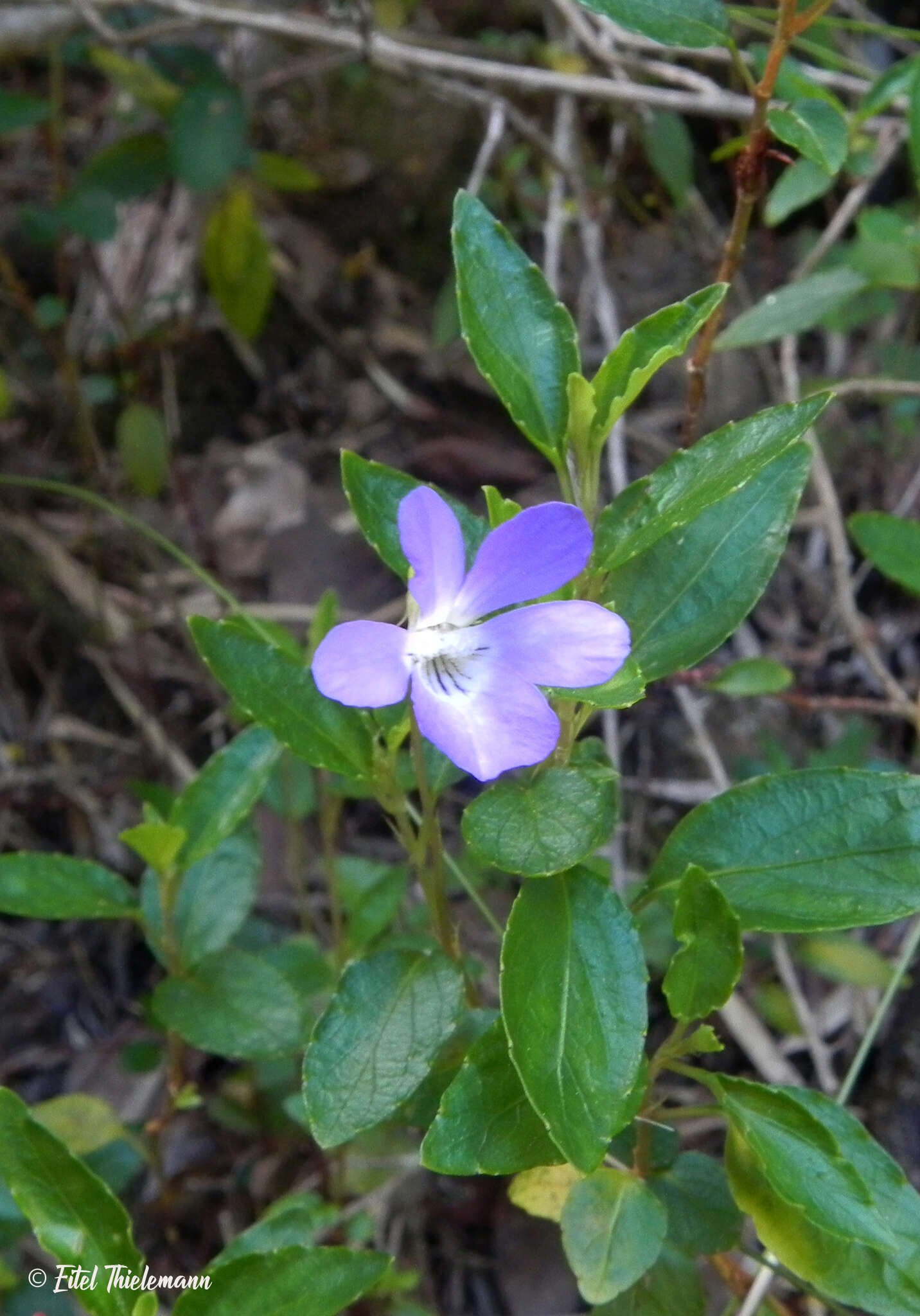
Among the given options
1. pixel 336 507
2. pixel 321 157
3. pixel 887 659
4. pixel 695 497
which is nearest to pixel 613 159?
pixel 321 157

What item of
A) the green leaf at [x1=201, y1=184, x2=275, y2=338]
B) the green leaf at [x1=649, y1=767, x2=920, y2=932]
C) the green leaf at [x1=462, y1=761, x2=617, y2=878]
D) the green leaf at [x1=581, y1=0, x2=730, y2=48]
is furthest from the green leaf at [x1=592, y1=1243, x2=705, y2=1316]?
the green leaf at [x1=201, y1=184, x2=275, y2=338]

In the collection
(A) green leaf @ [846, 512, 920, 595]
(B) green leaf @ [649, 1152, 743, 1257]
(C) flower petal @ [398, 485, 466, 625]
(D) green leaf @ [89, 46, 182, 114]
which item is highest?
(D) green leaf @ [89, 46, 182, 114]

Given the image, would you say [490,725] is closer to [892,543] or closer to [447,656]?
[447,656]

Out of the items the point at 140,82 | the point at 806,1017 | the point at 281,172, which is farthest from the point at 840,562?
the point at 140,82

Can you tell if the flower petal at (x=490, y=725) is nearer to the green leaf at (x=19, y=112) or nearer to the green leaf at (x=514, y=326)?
the green leaf at (x=514, y=326)

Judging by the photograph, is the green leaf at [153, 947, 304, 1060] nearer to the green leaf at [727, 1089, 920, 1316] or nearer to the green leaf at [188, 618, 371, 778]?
the green leaf at [188, 618, 371, 778]

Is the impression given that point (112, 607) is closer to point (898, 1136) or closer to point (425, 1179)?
point (425, 1179)

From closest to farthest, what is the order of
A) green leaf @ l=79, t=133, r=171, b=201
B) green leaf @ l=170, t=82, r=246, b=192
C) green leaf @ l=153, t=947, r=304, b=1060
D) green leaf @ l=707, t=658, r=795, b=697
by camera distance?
green leaf @ l=153, t=947, r=304, b=1060, green leaf @ l=707, t=658, r=795, b=697, green leaf @ l=170, t=82, r=246, b=192, green leaf @ l=79, t=133, r=171, b=201
